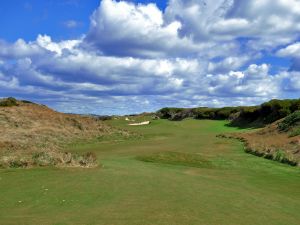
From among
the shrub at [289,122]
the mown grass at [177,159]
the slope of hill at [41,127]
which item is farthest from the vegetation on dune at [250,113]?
the mown grass at [177,159]

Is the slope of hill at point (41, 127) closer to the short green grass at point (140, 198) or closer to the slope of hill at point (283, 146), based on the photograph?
the slope of hill at point (283, 146)

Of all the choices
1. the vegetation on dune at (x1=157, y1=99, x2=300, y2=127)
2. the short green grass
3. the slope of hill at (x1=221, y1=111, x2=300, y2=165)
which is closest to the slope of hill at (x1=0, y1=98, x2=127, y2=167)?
the slope of hill at (x1=221, y1=111, x2=300, y2=165)

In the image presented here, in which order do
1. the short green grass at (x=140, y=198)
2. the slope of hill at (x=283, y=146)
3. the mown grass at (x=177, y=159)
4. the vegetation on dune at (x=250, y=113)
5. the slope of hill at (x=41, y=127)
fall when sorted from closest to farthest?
the short green grass at (x=140, y=198)
the mown grass at (x=177, y=159)
the slope of hill at (x=283, y=146)
the slope of hill at (x=41, y=127)
the vegetation on dune at (x=250, y=113)

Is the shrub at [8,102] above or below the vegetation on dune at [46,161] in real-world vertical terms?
above

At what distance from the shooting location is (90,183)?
708 inches

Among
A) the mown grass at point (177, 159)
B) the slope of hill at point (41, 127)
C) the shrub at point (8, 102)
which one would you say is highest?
the shrub at point (8, 102)

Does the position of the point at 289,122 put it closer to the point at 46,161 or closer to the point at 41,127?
the point at 41,127

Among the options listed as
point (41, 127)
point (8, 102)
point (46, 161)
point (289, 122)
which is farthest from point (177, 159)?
point (8, 102)

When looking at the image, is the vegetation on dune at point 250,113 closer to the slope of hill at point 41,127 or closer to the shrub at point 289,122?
the shrub at point 289,122

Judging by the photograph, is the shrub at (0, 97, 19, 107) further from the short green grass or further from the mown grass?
the short green grass

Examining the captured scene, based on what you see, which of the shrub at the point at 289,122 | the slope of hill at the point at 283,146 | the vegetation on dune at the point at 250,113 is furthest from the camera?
the vegetation on dune at the point at 250,113

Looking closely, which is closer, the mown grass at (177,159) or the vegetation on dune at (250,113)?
the mown grass at (177,159)

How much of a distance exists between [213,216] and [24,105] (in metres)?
55.8

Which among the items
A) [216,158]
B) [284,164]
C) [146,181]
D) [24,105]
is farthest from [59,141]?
[146,181]
